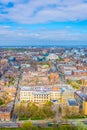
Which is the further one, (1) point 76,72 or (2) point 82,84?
(1) point 76,72

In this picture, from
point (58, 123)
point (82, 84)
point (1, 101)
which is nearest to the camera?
point (58, 123)

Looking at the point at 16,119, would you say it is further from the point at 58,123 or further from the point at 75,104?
the point at 75,104

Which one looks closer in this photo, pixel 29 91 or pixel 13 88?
pixel 29 91

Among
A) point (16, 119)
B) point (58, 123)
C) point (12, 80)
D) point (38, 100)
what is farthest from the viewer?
point (12, 80)

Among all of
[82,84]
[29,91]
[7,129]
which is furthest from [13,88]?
[7,129]

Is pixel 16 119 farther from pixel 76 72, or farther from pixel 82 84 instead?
pixel 76 72

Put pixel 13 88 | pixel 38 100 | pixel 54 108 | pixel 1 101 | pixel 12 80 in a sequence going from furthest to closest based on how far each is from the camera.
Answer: pixel 12 80 < pixel 13 88 < pixel 38 100 < pixel 1 101 < pixel 54 108

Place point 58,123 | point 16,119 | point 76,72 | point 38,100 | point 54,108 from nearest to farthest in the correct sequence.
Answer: point 58,123 → point 16,119 → point 54,108 → point 38,100 → point 76,72

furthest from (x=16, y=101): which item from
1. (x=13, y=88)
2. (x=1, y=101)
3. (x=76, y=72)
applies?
(x=76, y=72)

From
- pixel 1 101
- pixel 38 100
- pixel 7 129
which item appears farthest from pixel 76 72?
pixel 7 129
